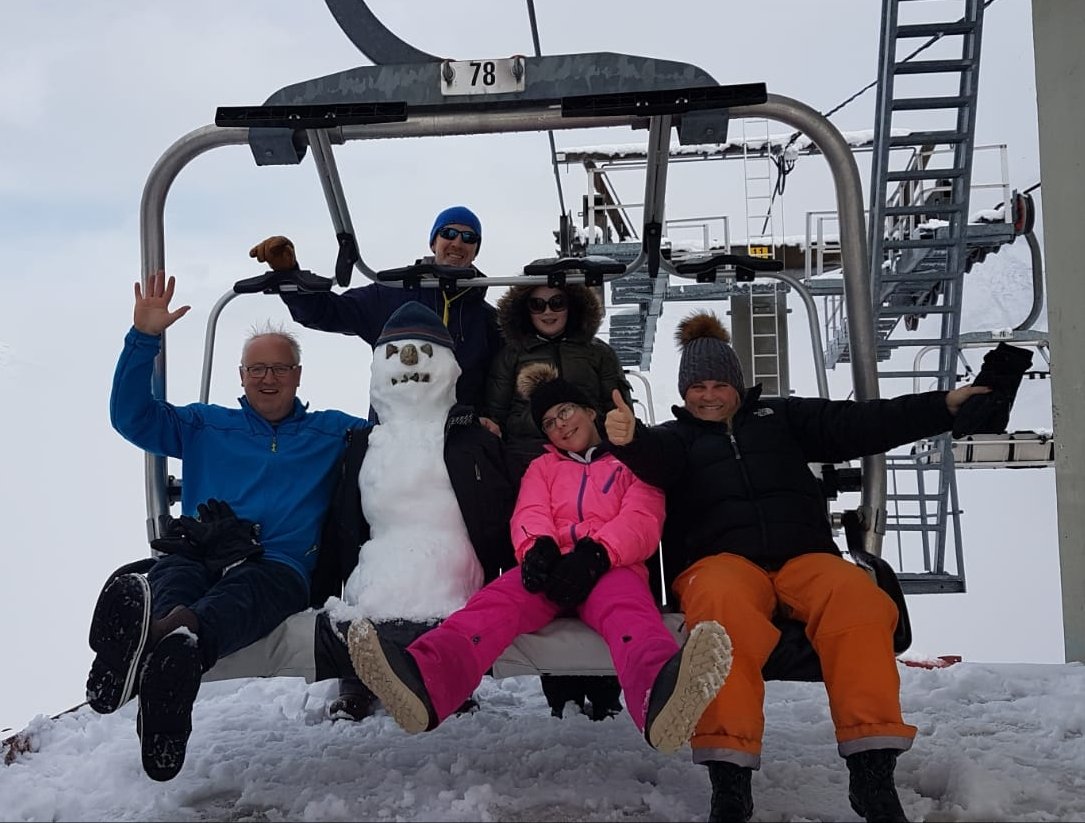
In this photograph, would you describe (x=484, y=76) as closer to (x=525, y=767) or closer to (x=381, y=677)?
(x=381, y=677)

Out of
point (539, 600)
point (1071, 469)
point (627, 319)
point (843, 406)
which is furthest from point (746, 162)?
point (539, 600)

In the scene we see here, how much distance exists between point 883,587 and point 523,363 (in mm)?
1239

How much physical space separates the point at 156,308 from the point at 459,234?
1.10 m

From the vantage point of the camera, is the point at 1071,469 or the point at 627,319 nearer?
the point at 1071,469

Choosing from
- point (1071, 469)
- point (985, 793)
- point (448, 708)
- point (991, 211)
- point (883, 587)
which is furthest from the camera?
point (991, 211)

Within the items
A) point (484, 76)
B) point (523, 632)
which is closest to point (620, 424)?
point (523, 632)

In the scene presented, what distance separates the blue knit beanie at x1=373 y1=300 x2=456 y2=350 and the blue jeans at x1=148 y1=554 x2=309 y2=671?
639 mm

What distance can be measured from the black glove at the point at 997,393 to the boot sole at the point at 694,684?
88 cm

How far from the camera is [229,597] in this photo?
6.39 feet

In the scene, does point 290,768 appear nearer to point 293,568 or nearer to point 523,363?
point 293,568

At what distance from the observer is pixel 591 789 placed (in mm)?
1989

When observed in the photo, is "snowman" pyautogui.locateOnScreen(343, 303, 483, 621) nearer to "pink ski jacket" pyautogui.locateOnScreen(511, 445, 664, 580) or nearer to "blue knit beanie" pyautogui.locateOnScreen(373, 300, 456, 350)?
"blue knit beanie" pyautogui.locateOnScreen(373, 300, 456, 350)

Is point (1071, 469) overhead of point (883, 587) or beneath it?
overhead

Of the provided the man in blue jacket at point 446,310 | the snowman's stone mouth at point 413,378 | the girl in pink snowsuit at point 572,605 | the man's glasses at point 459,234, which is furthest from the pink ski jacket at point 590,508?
the man's glasses at point 459,234
